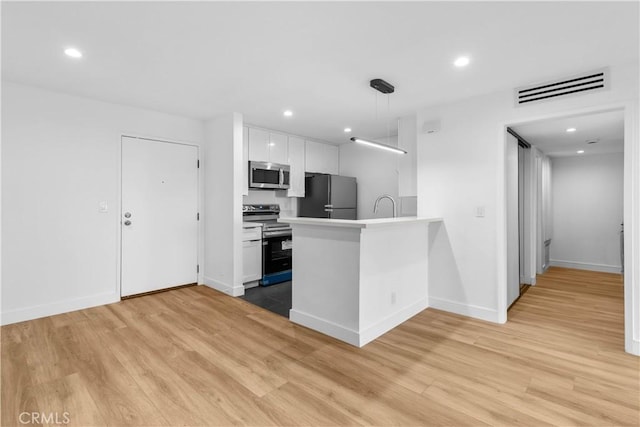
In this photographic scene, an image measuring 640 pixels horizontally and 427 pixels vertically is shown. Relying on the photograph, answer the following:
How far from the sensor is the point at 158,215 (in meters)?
4.14

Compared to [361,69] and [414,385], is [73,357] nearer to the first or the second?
[414,385]

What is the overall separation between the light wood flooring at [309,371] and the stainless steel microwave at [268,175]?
218 cm

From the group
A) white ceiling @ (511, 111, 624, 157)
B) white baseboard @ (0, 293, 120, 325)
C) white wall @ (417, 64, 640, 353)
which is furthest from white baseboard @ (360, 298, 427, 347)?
white baseboard @ (0, 293, 120, 325)

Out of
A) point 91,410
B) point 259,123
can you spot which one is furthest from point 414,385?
point 259,123

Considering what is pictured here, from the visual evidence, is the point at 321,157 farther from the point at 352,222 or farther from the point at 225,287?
the point at 352,222

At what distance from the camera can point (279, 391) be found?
6.55 ft

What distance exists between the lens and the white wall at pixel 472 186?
3154mm

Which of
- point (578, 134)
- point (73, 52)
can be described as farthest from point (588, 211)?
point (73, 52)

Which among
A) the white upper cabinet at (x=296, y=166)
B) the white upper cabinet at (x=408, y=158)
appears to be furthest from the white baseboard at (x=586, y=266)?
the white upper cabinet at (x=296, y=166)

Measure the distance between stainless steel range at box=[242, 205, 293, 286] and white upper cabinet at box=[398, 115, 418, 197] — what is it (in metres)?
1.91

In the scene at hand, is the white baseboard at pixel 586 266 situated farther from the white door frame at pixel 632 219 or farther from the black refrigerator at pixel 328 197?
the black refrigerator at pixel 328 197

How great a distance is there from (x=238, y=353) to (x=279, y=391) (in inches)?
25.3

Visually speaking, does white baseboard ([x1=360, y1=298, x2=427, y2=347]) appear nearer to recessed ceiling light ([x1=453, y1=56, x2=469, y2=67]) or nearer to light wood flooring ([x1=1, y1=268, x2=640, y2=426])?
light wood flooring ([x1=1, y1=268, x2=640, y2=426])

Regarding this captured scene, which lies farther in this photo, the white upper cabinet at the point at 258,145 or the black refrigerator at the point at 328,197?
the black refrigerator at the point at 328,197
